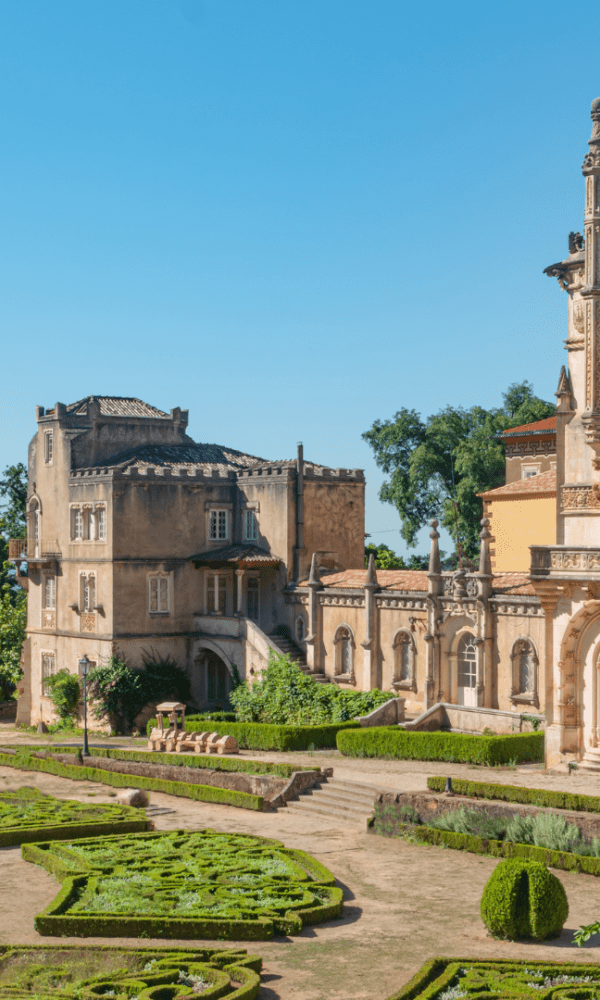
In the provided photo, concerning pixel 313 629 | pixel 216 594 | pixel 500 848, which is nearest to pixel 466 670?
pixel 313 629

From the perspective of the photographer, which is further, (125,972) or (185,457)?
(185,457)

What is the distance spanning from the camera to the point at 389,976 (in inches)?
729

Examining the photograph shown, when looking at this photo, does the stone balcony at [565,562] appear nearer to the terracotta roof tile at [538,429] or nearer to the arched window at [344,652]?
the arched window at [344,652]

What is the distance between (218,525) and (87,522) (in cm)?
578

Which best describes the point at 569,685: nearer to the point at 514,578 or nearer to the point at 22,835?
the point at 514,578

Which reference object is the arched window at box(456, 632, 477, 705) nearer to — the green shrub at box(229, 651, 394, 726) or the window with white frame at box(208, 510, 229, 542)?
the green shrub at box(229, 651, 394, 726)

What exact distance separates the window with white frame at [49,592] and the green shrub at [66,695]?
3.95m

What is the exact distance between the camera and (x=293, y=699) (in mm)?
47094

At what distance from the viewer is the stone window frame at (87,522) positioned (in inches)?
2115

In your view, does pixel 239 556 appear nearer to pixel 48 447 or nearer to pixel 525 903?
pixel 48 447

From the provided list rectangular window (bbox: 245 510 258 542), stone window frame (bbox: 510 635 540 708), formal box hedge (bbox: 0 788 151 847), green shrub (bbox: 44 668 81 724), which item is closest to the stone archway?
rectangular window (bbox: 245 510 258 542)

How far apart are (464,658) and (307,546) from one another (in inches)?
468

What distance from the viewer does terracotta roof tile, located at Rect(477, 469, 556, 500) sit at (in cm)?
4966

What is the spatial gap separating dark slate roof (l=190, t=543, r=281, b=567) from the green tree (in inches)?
752
